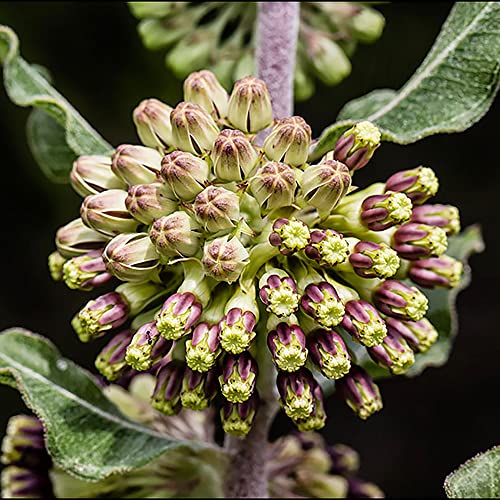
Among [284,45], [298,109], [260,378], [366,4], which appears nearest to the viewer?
[260,378]

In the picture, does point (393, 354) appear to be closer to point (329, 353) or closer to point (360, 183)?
point (329, 353)

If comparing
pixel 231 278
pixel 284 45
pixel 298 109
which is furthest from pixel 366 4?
pixel 298 109

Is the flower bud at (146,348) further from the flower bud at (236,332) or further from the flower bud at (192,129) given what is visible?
the flower bud at (192,129)

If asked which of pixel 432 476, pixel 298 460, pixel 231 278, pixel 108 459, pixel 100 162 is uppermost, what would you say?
pixel 100 162

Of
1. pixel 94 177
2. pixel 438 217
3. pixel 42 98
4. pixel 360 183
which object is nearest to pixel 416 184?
pixel 438 217

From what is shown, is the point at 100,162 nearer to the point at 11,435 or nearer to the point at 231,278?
the point at 231,278

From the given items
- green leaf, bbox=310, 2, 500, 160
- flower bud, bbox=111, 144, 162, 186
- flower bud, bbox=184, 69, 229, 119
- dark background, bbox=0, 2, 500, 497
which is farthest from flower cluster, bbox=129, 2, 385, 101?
dark background, bbox=0, 2, 500, 497
